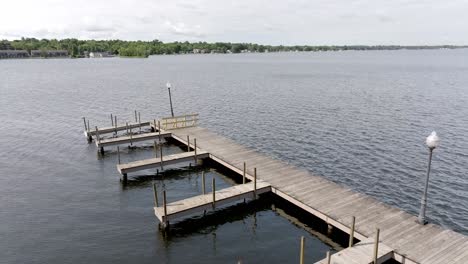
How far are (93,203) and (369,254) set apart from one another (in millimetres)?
16126

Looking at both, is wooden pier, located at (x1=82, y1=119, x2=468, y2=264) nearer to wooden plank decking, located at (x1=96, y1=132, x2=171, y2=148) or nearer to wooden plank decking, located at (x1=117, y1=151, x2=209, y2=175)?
wooden plank decking, located at (x1=117, y1=151, x2=209, y2=175)

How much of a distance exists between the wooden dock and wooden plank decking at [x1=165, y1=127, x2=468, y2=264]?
1.24 m

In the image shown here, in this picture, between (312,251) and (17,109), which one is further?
(17,109)

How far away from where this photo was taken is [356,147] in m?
31.1

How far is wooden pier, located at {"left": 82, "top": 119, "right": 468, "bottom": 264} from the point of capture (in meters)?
13.6

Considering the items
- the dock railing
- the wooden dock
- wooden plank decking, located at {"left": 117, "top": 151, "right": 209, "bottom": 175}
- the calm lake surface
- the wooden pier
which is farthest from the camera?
the dock railing

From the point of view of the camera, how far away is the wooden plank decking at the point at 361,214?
13.6 meters

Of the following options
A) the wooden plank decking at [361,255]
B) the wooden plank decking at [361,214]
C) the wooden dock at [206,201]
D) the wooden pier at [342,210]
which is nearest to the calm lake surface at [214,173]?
the wooden dock at [206,201]

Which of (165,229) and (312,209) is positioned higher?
(312,209)

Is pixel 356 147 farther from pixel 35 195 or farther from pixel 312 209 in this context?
pixel 35 195

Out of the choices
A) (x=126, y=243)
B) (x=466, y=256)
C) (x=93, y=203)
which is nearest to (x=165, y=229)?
(x=126, y=243)

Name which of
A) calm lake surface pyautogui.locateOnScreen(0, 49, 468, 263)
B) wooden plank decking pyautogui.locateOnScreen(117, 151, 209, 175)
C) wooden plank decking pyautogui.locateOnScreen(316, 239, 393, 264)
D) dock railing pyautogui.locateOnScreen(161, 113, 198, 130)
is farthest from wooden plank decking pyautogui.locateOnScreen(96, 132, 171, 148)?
wooden plank decking pyautogui.locateOnScreen(316, 239, 393, 264)

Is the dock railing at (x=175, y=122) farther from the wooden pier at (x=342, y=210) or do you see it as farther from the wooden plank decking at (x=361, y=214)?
the wooden plank decking at (x=361, y=214)

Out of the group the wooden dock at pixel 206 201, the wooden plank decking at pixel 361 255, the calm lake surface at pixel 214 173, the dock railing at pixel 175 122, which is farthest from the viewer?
the dock railing at pixel 175 122
